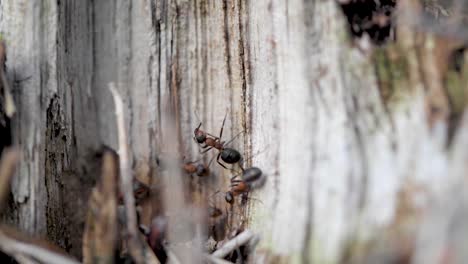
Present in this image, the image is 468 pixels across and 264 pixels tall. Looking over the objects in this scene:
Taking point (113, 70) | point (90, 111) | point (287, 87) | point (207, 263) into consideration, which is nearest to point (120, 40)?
point (113, 70)

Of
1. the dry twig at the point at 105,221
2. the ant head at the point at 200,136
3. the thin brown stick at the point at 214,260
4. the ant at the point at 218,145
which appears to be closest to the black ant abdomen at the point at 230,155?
the ant at the point at 218,145

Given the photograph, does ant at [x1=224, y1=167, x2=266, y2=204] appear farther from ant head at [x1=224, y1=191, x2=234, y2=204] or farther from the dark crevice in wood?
the dark crevice in wood

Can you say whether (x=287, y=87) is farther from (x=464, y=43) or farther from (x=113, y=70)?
(x=113, y=70)

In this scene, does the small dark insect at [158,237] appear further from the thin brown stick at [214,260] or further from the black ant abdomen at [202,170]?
the black ant abdomen at [202,170]

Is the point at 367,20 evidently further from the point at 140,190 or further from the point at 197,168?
the point at 140,190

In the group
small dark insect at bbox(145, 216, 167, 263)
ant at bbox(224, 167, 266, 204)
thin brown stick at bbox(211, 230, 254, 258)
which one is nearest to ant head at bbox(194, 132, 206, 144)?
ant at bbox(224, 167, 266, 204)

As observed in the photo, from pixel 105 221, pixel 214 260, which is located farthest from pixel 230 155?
pixel 105 221
